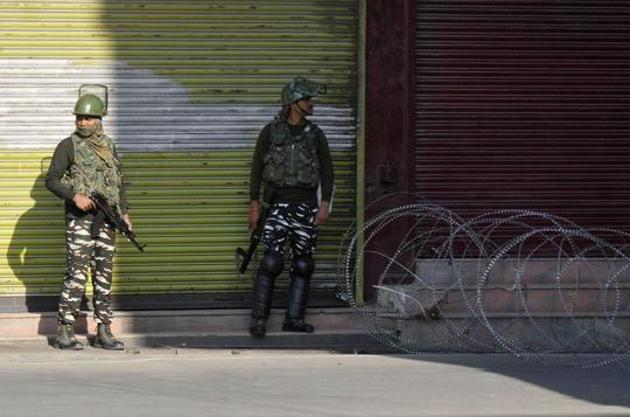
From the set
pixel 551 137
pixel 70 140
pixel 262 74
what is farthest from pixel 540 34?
pixel 70 140

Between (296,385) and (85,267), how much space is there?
8.71 feet

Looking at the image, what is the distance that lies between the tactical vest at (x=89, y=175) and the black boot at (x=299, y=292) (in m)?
1.69

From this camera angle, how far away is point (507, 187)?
13.4 meters

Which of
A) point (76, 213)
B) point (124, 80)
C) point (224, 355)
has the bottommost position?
point (224, 355)

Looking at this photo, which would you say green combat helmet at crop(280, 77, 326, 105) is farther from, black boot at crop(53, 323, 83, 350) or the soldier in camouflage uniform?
black boot at crop(53, 323, 83, 350)

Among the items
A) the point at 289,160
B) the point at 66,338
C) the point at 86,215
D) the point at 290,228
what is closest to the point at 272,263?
the point at 290,228

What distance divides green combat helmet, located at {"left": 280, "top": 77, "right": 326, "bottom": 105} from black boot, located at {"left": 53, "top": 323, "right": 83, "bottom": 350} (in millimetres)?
2652

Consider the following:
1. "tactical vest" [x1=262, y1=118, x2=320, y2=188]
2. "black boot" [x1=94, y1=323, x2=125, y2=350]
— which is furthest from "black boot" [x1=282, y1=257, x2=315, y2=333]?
"black boot" [x1=94, y1=323, x2=125, y2=350]

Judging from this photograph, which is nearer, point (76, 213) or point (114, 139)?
point (76, 213)

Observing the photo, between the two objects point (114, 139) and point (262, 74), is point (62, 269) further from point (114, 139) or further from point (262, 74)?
point (262, 74)

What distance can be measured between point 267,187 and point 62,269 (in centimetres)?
198

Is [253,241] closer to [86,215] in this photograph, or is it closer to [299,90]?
[299,90]

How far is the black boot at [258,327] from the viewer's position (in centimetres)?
1248

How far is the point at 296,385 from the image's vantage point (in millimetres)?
10227
